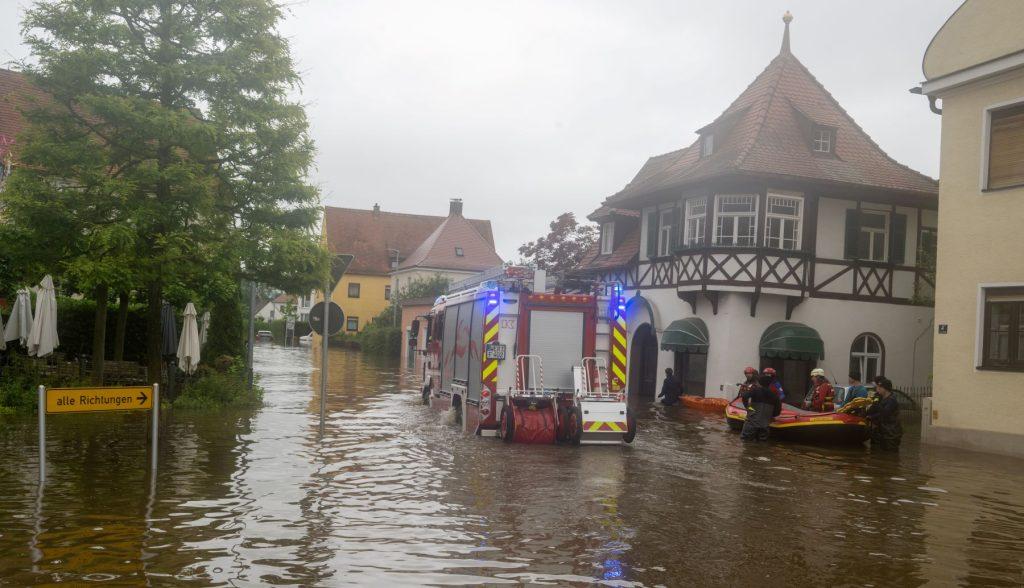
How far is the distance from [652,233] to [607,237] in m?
4.80

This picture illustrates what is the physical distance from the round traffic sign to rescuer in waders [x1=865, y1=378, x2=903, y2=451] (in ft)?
32.5

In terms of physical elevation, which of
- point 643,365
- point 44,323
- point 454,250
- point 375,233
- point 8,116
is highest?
point 375,233

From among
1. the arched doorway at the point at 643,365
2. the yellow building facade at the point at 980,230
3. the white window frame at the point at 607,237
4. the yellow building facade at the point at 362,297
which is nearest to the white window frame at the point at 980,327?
the yellow building facade at the point at 980,230

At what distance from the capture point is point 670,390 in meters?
27.3

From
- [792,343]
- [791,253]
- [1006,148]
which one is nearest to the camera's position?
[1006,148]

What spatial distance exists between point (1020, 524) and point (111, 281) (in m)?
13.5

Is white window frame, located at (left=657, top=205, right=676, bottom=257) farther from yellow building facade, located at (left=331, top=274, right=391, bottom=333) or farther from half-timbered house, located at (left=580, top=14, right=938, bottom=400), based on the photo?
yellow building facade, located at (left=331, top=274, right=391, bottom=333)

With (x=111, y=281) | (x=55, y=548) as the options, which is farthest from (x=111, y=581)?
(x=111, y=281)

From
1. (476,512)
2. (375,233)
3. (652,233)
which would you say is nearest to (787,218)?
(652,233)

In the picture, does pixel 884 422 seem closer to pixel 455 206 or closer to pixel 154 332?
pixel 154 332

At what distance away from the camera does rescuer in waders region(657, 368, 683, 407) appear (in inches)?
1075

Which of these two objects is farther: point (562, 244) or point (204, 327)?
point (562, 244)

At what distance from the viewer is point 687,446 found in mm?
16844

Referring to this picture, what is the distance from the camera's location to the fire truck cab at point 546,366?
1568 centimetres
